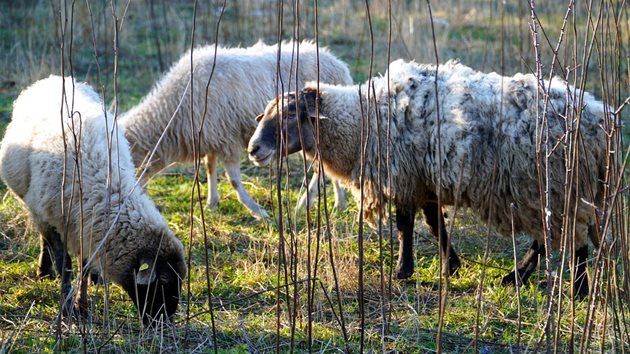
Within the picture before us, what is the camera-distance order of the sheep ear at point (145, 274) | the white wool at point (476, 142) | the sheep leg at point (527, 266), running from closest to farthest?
the sheep ear at point (145, 274) → the white wool at point (476, 142) → the sheep leg at point (527, 266)

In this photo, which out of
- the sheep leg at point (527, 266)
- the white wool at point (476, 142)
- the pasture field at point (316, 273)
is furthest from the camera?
the sheep leg at point (527, 266)

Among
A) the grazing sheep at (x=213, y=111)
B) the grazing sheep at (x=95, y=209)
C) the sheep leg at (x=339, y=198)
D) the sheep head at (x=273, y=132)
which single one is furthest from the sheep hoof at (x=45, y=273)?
the sheep leg at (x=339, y=198)

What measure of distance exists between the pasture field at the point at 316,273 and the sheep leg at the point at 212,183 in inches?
4.1

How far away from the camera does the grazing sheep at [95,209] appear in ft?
14.5

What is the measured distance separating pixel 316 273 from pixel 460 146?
118 centimetres

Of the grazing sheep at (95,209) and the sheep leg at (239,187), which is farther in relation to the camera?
the sheep leg at (239,187)

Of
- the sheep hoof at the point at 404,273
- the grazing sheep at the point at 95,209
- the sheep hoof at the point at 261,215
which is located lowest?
the sheep hoof at the point at 404,273

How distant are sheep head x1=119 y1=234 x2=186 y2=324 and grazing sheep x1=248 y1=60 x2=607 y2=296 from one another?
2.74 ft

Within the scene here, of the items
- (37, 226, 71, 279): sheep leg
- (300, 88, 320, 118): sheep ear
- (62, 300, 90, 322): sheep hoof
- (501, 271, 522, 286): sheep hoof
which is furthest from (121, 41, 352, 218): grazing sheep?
(62, 300, 90, 322): sheep hoof

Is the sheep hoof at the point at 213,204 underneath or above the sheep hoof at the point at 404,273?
above

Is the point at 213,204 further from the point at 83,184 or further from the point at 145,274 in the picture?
the point at 145,274

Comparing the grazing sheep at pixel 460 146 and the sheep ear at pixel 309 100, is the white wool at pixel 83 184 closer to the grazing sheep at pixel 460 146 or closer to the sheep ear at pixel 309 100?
the grazing sheep at pixel 460 146

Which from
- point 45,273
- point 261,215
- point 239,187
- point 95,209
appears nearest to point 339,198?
point 261,215

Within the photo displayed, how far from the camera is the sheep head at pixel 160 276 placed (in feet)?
14.4
